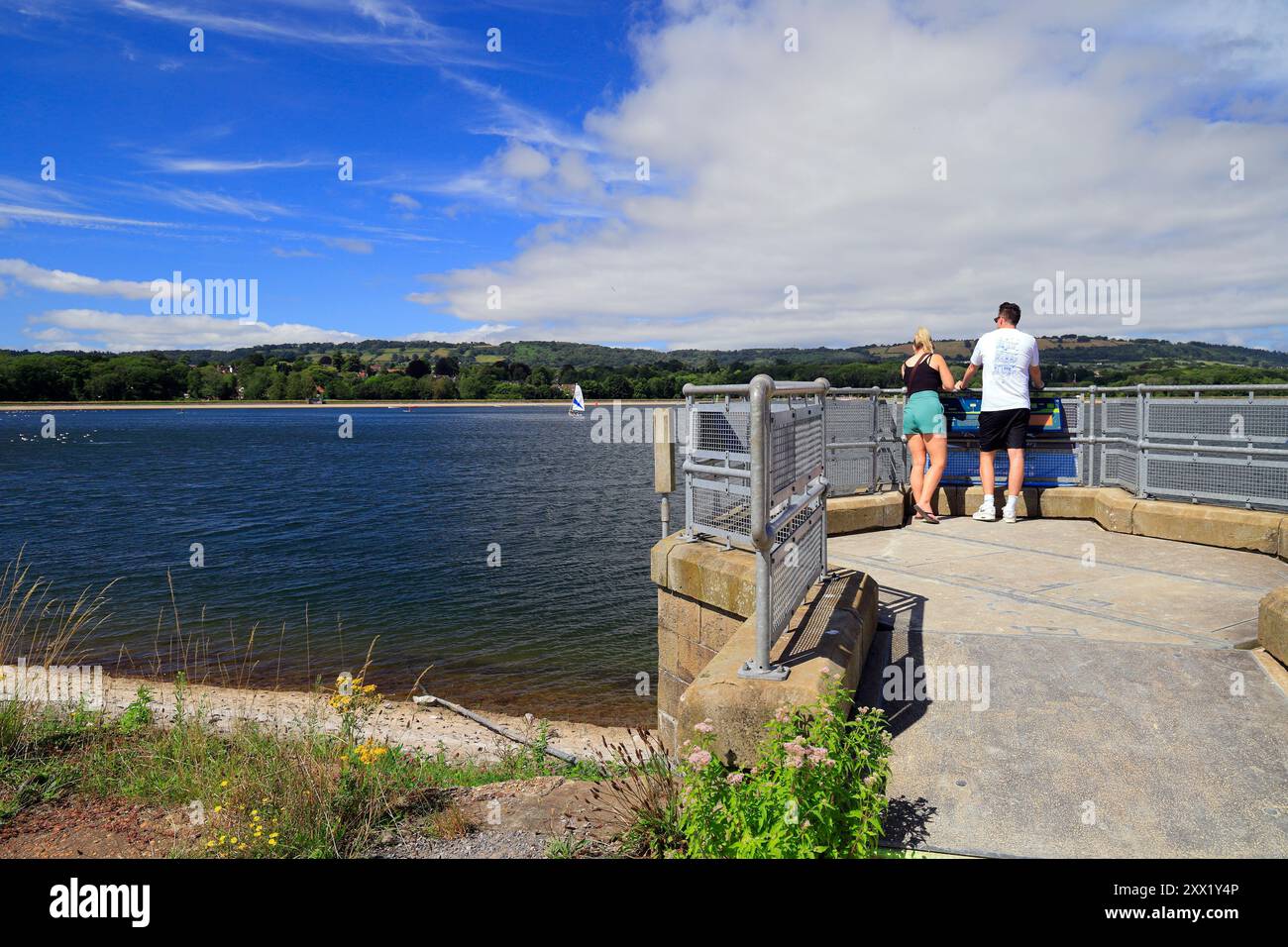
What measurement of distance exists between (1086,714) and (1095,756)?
0.41m

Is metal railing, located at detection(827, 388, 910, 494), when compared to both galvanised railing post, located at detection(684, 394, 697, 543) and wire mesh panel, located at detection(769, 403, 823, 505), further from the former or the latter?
wire mesh panel, located at detection(769, 403, 823, 505)

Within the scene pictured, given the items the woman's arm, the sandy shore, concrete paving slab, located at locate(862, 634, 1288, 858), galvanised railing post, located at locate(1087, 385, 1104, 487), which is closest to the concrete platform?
concrete paving slab, located at locate(862, 634, 1288, 858)

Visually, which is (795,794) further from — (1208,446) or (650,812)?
(1208,446)

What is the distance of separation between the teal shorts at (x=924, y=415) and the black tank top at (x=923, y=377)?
0.08 meters

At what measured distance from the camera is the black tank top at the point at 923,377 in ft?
30.8

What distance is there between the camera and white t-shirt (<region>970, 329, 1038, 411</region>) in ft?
29.6

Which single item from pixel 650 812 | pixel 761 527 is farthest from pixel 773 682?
pixel 650 812

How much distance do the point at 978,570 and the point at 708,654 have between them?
263 cm

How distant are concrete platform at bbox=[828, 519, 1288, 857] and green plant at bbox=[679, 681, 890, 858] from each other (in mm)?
368

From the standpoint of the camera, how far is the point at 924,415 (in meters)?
9.34

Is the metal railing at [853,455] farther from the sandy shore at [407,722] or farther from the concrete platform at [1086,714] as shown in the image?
the sandy shore at [407,722]

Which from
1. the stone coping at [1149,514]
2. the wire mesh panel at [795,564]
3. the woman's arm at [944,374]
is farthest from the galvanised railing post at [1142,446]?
the wire mesh panel at [795,564]
